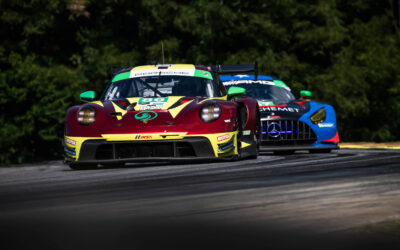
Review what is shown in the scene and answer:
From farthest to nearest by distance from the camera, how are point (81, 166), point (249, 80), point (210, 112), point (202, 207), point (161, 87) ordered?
point (249, 80) → point (161, 87) → point (81, 166) → point (210, 112) → point (202, 207)

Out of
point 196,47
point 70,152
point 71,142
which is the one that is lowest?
point 70,152

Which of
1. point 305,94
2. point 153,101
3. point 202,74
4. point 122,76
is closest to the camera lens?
point 153,101

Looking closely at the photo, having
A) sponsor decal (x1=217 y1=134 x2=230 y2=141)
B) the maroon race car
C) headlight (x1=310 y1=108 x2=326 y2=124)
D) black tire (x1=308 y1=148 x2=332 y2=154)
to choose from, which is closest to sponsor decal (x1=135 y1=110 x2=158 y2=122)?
the maroon race car

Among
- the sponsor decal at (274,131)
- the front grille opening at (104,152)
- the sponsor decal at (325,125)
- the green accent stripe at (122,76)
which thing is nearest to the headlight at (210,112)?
the front grille opening at (104,152)

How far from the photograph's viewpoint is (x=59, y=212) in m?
5.37

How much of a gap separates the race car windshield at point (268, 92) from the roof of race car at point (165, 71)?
2716 millimetres

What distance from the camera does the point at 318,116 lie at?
11977 millimetres

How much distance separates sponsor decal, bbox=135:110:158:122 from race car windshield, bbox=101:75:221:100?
3.03 feet

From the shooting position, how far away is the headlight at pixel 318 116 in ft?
39.0

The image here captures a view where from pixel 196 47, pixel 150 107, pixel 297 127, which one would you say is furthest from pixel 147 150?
pixel 196 47

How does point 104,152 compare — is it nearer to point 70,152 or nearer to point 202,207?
point 70,152

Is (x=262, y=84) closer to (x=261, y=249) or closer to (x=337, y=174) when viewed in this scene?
(x=337, y=174)

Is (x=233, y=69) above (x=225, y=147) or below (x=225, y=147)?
above

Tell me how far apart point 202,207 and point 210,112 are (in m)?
3.36
